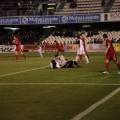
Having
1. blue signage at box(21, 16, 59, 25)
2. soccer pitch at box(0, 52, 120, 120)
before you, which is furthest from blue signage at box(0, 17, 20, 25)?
soccer pitch at box(0, 52, 120, 120)

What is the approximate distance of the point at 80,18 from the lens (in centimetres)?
5559

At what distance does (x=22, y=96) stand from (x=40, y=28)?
176 ft

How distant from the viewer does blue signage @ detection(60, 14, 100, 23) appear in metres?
54.8

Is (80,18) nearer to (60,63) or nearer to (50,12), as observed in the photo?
(50,12)

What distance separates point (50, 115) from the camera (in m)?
8.02

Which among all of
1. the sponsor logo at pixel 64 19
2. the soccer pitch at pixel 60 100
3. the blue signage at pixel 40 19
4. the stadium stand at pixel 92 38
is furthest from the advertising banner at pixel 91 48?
the soccer pitch at pixel 60 100

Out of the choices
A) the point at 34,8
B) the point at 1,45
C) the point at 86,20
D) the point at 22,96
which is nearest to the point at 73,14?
the point at 86,20

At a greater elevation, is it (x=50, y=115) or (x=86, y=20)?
(x=86, y=20)

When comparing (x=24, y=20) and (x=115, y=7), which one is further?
(x=24, y=20)

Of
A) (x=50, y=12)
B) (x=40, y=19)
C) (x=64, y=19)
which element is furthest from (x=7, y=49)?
(x=64, y=19)

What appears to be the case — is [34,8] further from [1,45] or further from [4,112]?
[4,112]

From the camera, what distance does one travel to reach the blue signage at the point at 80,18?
54.8 meters

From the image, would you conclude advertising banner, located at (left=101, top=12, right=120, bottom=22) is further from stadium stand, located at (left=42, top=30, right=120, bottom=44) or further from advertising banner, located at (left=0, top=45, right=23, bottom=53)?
advertising banner, located at (left=0, top=45, right=23, bottom=53)

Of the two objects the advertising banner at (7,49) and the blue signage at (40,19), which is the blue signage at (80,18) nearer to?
the blue signage at (40,19)
